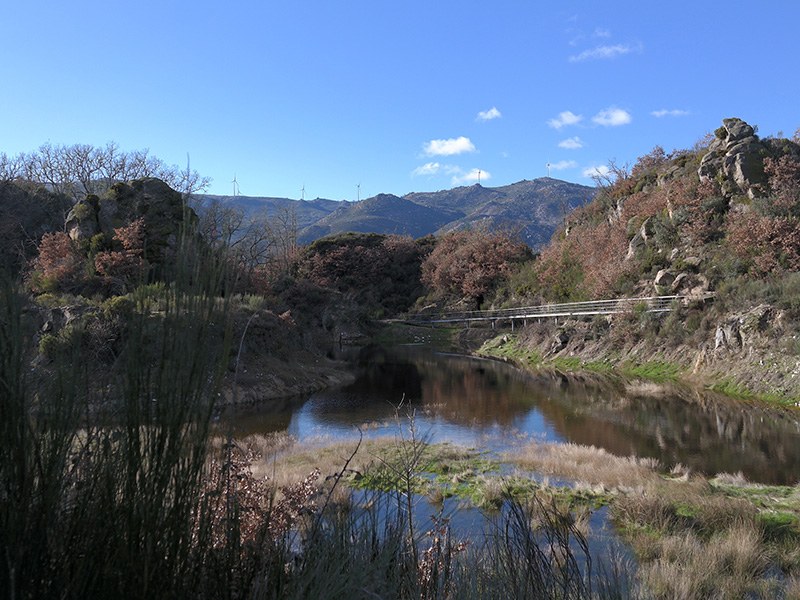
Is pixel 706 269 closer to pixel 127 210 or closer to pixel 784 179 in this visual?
pixel 784 179

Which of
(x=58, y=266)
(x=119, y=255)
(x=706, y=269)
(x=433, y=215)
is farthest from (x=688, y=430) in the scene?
(x=433, y=215)

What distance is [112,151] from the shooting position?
160ft

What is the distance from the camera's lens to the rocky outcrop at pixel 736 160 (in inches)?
1000

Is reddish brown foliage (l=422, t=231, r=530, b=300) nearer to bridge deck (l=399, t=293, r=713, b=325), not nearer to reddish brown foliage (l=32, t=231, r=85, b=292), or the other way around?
bridge deck (l=399, t=293, r=713, b=325)

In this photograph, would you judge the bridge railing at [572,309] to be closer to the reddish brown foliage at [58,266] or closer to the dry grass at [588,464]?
the dry grass at [588,464]

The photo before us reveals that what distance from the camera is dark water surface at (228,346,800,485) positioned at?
12.4 meters

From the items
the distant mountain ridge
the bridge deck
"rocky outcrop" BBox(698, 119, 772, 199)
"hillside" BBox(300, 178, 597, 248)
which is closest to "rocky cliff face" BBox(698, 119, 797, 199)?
"rocky outcrop" BBox(698, 119, 772, 199)

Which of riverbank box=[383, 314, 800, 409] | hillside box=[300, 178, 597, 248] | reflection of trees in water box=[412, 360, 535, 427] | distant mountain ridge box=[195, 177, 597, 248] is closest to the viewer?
reflection of trees in water box=[412, 360, 535, 427]

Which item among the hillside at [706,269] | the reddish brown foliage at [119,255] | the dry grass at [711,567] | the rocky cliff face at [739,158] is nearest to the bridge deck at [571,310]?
the hillside at [706,269]

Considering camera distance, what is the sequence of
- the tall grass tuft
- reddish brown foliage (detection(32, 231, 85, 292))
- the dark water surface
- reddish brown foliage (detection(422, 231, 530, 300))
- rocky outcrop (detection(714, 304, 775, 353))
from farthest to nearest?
reddish brown foliage (detection(422, 231, 530, 300)) < reddish brown foliage (detection(32, 231, 85, 292)) < rocky outcrop (detection(714, 304, 775, 353)) < the dark water surface < the tall grass tuft

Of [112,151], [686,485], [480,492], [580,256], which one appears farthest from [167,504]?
[112,151]

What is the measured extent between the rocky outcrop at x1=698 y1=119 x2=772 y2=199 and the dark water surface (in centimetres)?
1257

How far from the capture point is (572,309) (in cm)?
3300

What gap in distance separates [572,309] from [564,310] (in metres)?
1.02
